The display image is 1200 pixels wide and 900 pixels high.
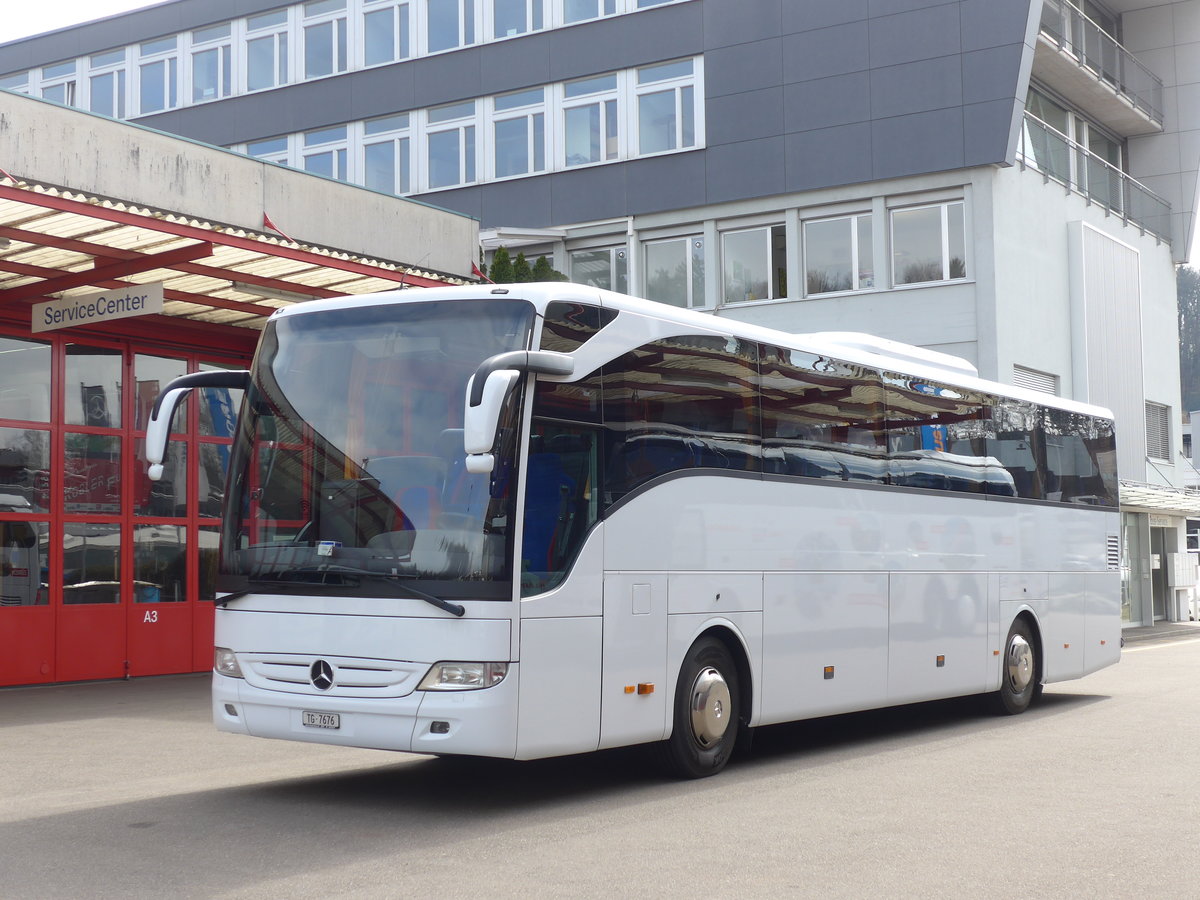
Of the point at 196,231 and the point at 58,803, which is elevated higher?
the point at 196,231

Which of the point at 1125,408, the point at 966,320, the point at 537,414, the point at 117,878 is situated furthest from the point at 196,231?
the point at 1125,408

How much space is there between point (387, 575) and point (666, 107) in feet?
81.7

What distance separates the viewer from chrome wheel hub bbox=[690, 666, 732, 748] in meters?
10.4

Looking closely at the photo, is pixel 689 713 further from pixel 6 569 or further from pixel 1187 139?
pixel 1187 139

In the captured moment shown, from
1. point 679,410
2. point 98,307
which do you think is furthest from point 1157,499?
point 679,410

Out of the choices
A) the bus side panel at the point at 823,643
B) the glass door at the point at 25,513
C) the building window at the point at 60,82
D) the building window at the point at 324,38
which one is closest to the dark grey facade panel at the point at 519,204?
the building window at the point at 324,38

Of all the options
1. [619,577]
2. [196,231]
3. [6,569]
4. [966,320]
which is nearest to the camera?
[619,577]

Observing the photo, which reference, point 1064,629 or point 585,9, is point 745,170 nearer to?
point 585,9

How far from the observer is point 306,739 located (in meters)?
9.11

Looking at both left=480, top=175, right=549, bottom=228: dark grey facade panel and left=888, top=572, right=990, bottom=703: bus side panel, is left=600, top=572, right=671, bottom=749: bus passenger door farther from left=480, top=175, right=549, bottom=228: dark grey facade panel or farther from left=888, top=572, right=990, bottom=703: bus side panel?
left=480, top=175, right=549, bottom=228: dark grey facade panel

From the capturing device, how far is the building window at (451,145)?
34.9 metres

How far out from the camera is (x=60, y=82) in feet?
134

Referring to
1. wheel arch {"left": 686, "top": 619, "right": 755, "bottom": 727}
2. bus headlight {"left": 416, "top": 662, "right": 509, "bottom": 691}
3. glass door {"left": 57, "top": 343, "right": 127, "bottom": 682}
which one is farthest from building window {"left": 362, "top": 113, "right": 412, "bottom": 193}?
bus headlight {"left": 416, "top": 662, "right": 509, "bottom": 691}

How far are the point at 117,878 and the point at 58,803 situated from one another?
2550 millimetres
